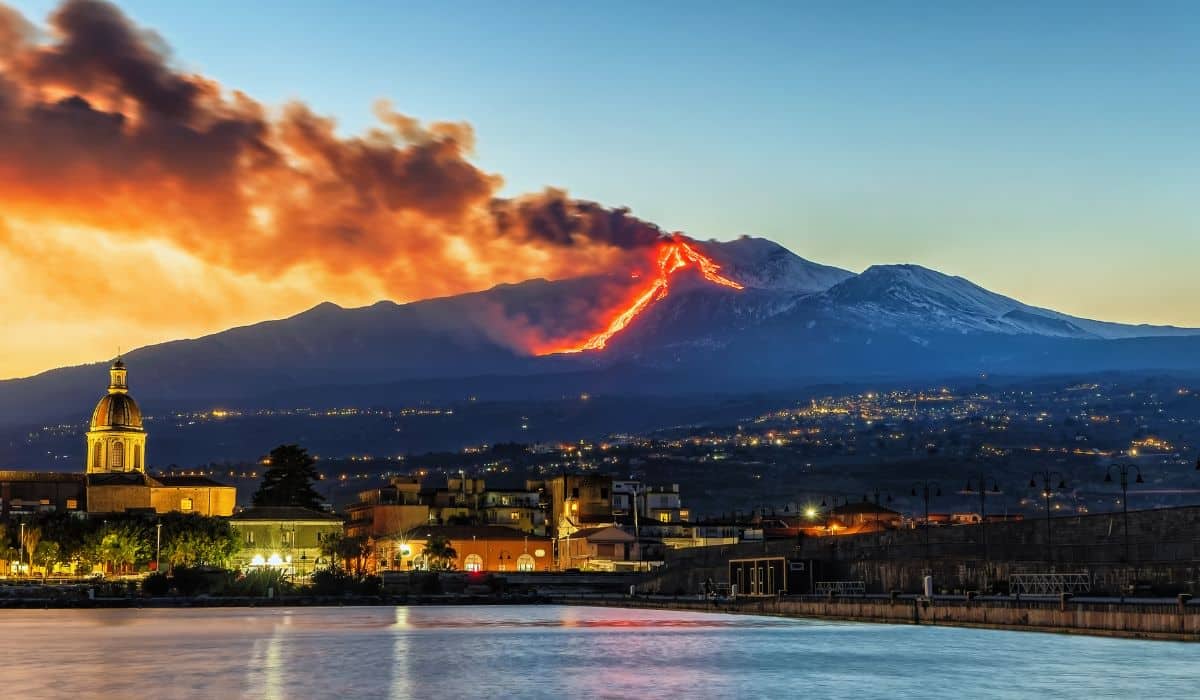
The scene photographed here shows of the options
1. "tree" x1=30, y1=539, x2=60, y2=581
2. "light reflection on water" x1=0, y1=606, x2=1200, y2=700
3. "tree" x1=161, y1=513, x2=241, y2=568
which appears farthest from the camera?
"tree" x1=161, y1=513, x2=241, y2=568

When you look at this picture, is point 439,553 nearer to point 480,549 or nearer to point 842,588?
point 480,549

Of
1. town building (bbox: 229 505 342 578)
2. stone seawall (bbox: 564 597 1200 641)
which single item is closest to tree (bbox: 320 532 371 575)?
town building (bbox: 229 505 342 578)

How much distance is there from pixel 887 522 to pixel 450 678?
140974 millimetres

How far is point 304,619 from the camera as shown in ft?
359

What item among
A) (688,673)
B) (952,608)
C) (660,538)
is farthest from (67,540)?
(688,673)

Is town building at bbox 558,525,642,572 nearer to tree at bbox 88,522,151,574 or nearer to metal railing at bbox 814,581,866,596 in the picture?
tree at bbox 88,522,151,574

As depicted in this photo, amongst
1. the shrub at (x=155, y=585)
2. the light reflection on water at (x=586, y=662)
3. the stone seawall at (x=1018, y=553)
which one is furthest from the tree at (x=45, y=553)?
the stone seawall at (x=1018, y=553)

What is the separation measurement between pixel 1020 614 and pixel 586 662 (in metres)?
20.5

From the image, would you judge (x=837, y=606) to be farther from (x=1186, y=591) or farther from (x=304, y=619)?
(x=304, y=619)

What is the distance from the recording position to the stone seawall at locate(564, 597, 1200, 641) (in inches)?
2393

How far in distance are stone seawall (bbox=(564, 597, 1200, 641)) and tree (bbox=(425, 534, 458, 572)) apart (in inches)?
2930

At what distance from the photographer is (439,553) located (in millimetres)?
175875

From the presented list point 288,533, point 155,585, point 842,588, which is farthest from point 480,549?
point 842,588

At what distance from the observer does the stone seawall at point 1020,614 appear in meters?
60.8
